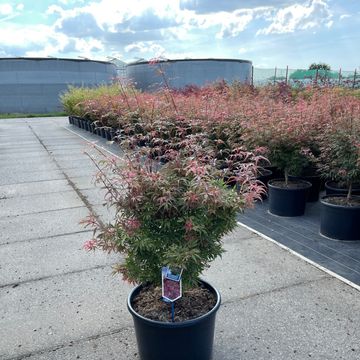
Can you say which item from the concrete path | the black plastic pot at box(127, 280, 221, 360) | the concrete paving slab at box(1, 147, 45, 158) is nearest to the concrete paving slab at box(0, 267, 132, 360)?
the concrete path

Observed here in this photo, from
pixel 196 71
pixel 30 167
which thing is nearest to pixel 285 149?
pixel 30 167

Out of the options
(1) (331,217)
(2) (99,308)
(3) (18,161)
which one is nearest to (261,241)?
(1) (331,217)

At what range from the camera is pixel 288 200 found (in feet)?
14.7

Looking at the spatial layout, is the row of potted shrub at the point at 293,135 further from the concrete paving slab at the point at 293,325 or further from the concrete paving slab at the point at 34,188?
the concrete paving slab at the point at 34,188

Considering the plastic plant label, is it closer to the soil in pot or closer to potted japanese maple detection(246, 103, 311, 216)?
→ the soil in pot

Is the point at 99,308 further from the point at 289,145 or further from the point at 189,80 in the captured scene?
the point at 189,80

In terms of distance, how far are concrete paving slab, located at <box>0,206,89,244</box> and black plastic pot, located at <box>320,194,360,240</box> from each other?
268cm

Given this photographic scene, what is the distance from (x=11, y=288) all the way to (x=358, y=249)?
315 cm

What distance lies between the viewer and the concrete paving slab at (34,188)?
5754 millimetres

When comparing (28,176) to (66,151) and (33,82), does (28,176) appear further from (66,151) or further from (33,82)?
(33,82)

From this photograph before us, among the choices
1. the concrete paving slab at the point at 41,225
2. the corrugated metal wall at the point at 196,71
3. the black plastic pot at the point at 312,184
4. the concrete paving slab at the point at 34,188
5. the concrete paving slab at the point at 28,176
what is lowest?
the concrete paving slab at the point at 28,176

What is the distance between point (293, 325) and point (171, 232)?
3.89ft

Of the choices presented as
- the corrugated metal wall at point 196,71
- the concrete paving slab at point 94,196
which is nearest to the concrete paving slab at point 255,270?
the concrete paving slab at point 94,196

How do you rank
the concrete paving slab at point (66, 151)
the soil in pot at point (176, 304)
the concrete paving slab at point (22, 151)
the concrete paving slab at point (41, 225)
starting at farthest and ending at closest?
the concrete paving slab at point (22, 151) < the concrete paving slab at point (66, 151) < the concrete paving slab at point (41, 225) < the soil in pot at point (176, 304)
